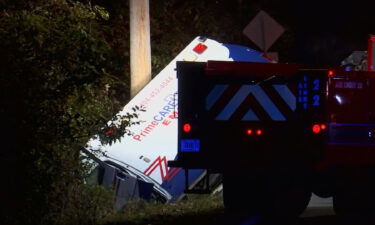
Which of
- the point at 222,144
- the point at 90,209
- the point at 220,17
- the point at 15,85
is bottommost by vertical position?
the point at 90,209

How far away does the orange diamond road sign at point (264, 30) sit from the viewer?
15.9m

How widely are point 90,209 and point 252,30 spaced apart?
5.88 metres

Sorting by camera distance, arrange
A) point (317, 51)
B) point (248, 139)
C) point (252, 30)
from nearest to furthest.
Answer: point (248, 139) < point (252, 30) < point (317, 51)

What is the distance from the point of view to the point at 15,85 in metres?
9.84

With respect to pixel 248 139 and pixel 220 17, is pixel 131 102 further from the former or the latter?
pixel 220 17

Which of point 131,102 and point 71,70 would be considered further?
point 131,102

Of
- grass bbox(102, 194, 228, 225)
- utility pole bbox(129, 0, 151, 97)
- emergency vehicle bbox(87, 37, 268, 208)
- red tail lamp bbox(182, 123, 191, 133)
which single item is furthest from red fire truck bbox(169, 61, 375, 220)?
utility pole bbox(129, 0, 151, 97)

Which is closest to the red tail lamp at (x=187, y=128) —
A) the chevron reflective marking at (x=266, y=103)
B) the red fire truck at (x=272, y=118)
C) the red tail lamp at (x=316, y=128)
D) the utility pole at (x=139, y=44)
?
the red fire truck at (x=272, y=118)

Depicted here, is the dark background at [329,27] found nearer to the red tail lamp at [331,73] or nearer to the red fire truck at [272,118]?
the red fire truck at [272,118]

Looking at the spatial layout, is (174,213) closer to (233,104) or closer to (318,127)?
(233,104)

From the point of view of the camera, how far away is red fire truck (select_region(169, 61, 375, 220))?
10.4 m

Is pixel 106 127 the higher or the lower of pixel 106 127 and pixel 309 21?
the lower

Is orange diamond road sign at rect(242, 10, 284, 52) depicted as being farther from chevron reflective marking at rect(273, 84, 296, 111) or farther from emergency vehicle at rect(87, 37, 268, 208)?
chevron reflective marking at rect(273, 84, 296, 111)

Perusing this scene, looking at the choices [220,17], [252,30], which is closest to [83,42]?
[252,30]
